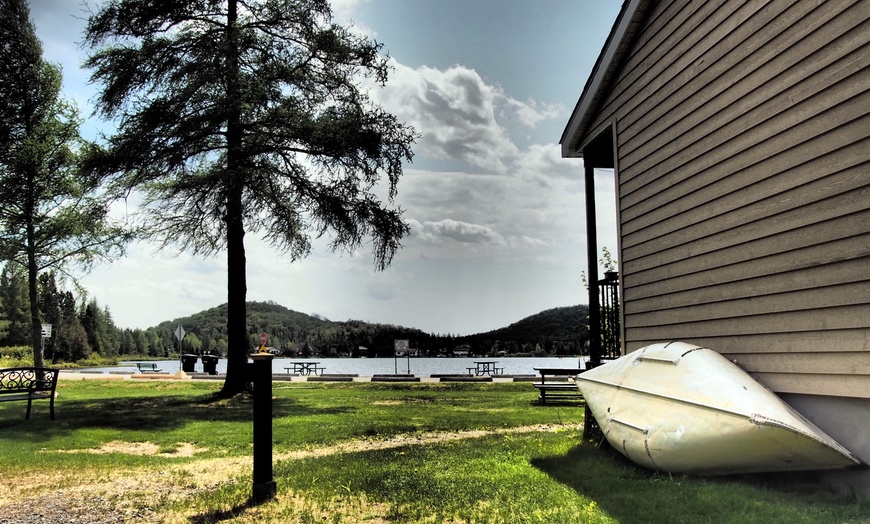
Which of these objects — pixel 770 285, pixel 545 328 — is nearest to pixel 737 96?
pixel 770 285

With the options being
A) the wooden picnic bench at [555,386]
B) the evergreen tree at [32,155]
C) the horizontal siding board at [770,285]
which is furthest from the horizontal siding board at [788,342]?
the evergreen tree at [32,155]

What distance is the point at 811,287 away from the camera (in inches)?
213

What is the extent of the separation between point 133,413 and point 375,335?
48.8 m

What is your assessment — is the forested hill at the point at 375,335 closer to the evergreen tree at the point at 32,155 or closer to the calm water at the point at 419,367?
the calm water at the point at 419,367

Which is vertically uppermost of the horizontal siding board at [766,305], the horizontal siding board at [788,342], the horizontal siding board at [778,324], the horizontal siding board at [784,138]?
the horizontal siding board at [784,138]

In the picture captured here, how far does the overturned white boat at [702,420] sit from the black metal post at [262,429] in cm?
373

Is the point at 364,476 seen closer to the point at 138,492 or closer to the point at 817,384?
the point at 138,492

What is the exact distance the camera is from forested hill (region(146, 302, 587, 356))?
44281mm

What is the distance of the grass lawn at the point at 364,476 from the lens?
505 centimetres

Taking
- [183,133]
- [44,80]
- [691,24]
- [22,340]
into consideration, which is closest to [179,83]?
[183,133]

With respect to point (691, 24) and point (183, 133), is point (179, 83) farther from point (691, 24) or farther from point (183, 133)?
point (691, 24)

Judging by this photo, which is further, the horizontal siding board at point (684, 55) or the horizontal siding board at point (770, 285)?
the horizontal siding board at point (684, 55)

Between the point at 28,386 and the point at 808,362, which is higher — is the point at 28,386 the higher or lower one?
the lower one

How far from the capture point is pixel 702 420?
5.55 m
